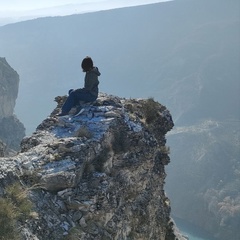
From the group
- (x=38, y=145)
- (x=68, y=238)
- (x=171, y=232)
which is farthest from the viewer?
(x=171, y=232)

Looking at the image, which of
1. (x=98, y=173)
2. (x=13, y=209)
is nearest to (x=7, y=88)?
(x=98, y=173)

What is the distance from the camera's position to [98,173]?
43.2 feet

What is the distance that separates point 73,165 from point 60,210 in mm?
1508

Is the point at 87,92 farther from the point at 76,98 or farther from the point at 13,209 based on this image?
the point at 13,209

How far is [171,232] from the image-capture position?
754 inches

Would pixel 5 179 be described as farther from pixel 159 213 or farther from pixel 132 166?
pixel 159 213

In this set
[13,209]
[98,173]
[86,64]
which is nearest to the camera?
[13,209]

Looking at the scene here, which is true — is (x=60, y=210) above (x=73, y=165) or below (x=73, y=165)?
below

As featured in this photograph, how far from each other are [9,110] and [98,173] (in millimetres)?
100205

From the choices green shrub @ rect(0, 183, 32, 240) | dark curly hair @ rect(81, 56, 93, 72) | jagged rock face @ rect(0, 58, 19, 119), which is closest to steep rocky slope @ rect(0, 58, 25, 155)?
jagged rock face @ rect(0, 58, 19, 119)

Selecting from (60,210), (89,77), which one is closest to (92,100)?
(89,77)

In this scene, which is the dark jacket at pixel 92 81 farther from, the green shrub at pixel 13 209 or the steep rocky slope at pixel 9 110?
the steep rocky slope at pixel 9 110

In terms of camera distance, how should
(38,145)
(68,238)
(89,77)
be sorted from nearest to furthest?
(68,238)
(38,145)
(89,77)

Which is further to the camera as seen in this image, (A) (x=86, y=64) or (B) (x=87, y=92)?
(B) (x=87, y=92)
